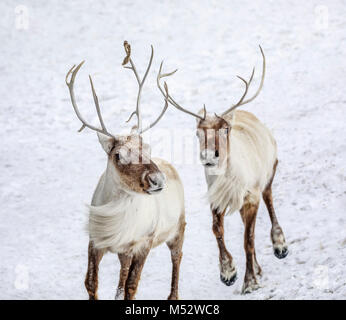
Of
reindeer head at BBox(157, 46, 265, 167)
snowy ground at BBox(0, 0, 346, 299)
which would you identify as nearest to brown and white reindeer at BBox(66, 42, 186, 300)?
snowy ground at BBox(0, 0, 346, 299)

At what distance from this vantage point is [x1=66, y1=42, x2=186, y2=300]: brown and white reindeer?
3.76m

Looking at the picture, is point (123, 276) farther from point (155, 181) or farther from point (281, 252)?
point (281, 252)

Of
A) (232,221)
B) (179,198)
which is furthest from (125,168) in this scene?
(232,221)

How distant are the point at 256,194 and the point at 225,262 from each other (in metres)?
0.41

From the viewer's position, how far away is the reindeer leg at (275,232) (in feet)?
14.7

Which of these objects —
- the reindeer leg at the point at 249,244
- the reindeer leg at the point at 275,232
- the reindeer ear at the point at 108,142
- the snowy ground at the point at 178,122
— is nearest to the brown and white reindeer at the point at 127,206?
the reindeer ear at the point at 108,142

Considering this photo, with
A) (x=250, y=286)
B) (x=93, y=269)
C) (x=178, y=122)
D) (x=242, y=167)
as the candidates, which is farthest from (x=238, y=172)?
(x=178, y=122)

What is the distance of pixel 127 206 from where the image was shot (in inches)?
151

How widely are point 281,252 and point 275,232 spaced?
0.39 feet

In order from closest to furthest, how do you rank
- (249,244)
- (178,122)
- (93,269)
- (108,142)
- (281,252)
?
(108,142), (93,269), (249,244), (281,252), (178,122)

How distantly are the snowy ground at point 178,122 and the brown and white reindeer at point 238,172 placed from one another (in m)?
0.09

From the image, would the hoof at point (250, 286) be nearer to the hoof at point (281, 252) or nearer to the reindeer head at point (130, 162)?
the hoof at point (281, 252)

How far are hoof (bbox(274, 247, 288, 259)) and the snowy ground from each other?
4cm
